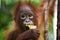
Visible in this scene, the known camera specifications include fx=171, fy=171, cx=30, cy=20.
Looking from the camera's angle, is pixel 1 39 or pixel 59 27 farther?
pixel 59 27

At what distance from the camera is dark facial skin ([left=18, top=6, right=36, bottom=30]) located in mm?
1389

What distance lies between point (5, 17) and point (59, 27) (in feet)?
1.62

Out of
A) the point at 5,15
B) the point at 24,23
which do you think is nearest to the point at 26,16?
the point at 24,23

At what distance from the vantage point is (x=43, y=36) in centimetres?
145

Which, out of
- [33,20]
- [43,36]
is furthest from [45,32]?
[33,20]

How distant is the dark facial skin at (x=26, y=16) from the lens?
54.7 inches

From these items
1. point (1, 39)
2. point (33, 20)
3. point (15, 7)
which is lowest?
point (1, 39)

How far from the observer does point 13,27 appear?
54.4 inches

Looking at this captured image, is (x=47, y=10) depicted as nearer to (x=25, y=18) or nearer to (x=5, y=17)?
(x=25, y=18)

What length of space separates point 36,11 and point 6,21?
10.3 inches

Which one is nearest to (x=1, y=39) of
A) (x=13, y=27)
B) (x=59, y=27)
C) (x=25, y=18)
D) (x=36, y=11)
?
(x=13, y=27)

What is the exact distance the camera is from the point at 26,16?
54.8 inches

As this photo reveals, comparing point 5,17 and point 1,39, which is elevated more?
point 5,17

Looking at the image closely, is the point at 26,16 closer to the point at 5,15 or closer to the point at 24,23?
the point at 24,23
